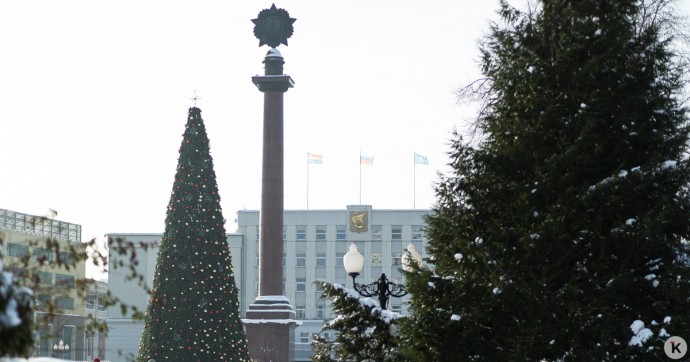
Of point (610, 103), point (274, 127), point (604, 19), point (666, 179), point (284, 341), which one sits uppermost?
point (274, 127)

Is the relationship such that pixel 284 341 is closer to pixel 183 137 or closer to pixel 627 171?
pixel 183 137

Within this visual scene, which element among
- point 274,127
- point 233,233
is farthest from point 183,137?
point 233,233

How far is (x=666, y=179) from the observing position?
18.3 metres

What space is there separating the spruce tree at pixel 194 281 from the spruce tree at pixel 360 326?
16.7 metres

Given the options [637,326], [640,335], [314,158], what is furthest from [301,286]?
[640,335]

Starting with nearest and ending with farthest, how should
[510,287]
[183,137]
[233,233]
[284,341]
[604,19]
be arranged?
[510,287], [604,19], [183,137], [284,341], [233,233]

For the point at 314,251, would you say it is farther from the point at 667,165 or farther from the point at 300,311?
the point at 667,165

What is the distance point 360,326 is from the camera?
21.6 m

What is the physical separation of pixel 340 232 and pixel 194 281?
7690 cm

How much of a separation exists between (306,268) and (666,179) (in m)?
96.9

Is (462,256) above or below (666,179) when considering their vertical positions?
below

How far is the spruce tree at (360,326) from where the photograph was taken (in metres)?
21.3

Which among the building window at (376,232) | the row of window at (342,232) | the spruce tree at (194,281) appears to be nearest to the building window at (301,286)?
the row of window at (342,232)

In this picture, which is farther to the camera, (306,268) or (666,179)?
(306,268)
